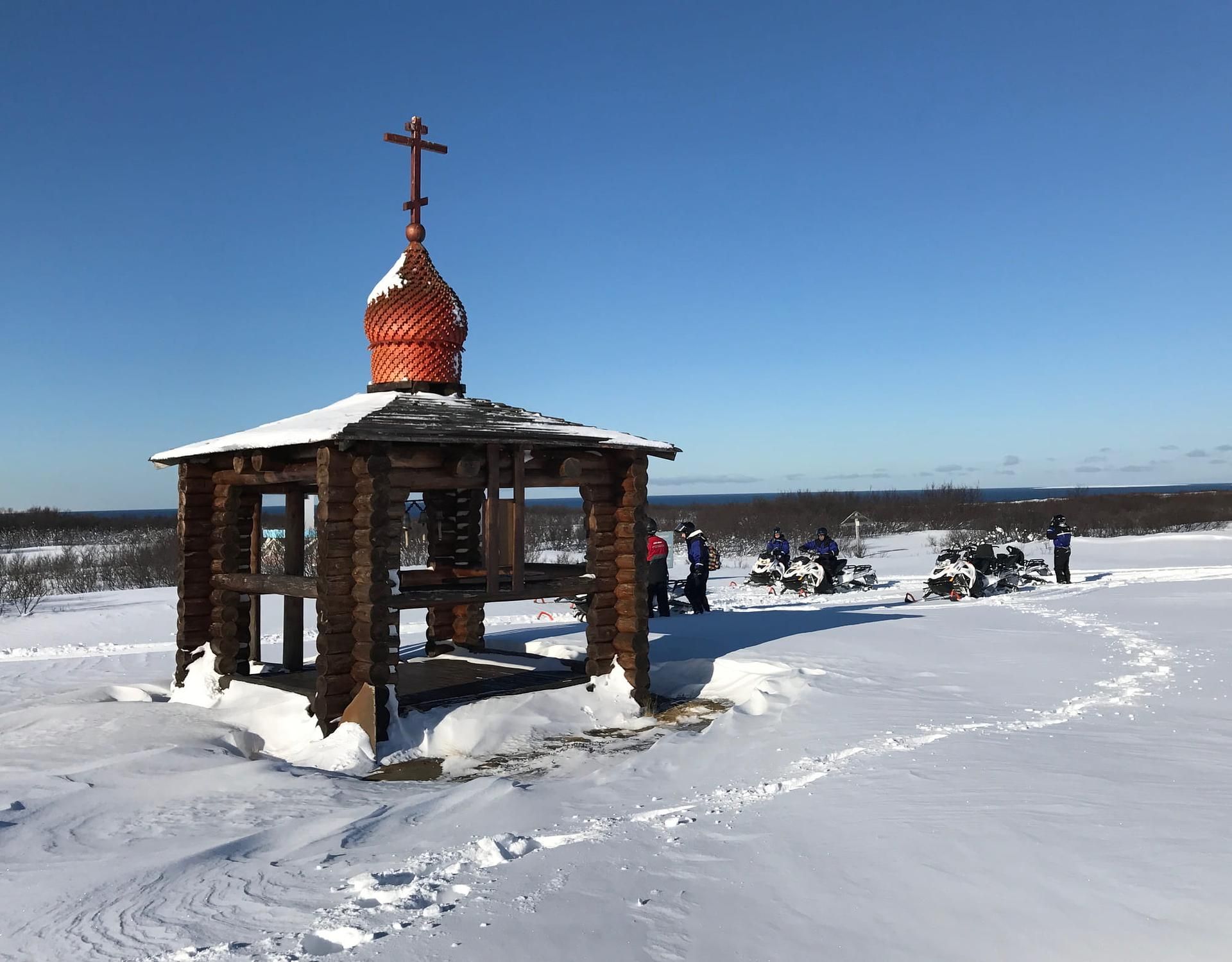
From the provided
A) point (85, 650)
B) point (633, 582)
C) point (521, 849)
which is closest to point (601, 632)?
point (633, 582)

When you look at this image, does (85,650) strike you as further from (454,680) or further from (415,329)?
(415,329)

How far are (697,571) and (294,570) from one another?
7859 millimetres

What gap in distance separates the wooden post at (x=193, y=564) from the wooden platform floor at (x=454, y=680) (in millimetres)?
784

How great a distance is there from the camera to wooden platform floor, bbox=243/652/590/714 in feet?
31.2

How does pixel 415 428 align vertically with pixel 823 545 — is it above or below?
above

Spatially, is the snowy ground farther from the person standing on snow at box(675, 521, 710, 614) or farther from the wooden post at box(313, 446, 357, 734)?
the person standing on snow at box(675, 521, 710, 614)

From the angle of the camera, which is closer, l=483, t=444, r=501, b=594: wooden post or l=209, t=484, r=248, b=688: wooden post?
l=483, t=444, r=501, b=594: wooden post

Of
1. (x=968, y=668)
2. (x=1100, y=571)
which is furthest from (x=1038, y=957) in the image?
(x=1100, y=571)

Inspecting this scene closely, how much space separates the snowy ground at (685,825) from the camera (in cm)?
415

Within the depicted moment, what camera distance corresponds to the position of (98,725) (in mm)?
8398

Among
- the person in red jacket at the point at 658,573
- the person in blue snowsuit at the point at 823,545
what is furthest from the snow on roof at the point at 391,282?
the person in blue snowsuit at the point at 823,545

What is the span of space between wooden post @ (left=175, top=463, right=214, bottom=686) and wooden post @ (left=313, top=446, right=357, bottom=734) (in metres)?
2.74

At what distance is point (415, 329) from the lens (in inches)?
419

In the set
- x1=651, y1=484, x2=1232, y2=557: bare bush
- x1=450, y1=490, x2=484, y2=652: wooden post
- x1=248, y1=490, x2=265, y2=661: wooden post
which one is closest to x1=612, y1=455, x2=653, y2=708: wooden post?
x1=450, y1=490, x2=484, y2=652: wooden post
